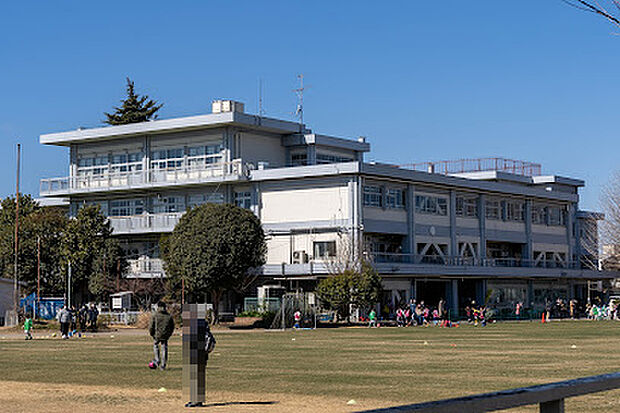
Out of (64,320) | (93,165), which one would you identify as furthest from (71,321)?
(93,165)

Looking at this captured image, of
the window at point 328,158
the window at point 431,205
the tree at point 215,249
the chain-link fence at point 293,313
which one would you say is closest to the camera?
the chain-link fence at point 293,313

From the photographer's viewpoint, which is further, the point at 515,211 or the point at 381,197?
the point at 515,211

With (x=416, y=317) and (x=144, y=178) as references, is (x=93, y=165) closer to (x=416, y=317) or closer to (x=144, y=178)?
(x=144, y=178)

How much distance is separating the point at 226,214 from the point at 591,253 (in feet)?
148

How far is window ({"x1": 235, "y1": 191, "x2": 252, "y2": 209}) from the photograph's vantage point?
260 ft

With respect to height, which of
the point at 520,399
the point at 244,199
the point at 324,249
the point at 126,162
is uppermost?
the point at 126,162

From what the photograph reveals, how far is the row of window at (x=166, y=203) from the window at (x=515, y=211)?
2432 centimetres

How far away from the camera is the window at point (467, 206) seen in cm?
8438

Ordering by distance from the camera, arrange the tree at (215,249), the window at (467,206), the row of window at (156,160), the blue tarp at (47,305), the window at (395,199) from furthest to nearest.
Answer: the window at (467,206)
the row of window at (156,160)
the window at (395,199)
the blue tarp at (47,305)
the tree at (215,249)

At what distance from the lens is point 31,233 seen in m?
75.1

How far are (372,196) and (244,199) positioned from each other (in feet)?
33.1

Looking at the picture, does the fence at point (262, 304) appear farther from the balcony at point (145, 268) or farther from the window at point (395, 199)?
the window at point (395, 199)

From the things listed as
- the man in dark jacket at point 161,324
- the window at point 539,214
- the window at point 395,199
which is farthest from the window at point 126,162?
the man in dark jacket at point 161,324

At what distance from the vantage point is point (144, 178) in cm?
8244
